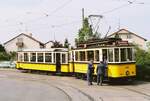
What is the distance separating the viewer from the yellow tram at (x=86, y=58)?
27953mm

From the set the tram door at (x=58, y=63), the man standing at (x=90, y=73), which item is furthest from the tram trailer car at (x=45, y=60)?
the man standing at (x=90, y=73)

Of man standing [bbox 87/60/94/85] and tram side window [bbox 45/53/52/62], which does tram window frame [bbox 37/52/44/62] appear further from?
man standing [bbox 87/60/94/85]

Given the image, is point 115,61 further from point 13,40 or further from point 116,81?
point 13,40

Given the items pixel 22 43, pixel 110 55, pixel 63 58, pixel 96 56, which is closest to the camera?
pixel 110 55

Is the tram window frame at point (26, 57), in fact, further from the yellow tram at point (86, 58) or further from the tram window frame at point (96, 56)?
the tram window frame at point (96, 56)

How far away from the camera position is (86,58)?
3177cm

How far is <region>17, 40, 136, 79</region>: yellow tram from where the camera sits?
28.0 m

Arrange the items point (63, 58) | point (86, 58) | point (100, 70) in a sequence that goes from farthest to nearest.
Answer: point (63, 58) < point (86, 58) < point (100, 70)

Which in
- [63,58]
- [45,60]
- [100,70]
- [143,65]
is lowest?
[100,70]

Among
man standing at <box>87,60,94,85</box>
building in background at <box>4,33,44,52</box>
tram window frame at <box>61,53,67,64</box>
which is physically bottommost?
man standing at <box>87,60,94,85</box>

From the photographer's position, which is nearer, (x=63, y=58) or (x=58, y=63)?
(x=63, y=58)

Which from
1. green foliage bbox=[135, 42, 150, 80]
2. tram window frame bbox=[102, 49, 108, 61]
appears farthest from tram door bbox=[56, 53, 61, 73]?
tram window frame bbox=[102, 49, 108, 61]

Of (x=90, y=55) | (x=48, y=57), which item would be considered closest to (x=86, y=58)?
(x=90, y=55)

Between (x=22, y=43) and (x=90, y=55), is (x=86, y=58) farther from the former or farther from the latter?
(x=22, y=43)
